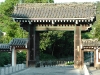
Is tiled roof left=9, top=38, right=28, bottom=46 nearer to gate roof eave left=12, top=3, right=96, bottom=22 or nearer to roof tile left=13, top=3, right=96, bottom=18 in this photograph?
gate roof eave left=12, top=3, right=96, bottom=22

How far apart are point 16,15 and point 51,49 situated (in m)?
32.3

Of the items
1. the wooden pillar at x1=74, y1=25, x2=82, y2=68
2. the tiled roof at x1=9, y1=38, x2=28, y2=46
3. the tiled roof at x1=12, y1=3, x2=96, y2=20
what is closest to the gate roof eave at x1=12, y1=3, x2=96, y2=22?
the tiled roof at x1=12, y1=3, x2=96, y2=20

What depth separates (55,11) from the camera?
35250 mm

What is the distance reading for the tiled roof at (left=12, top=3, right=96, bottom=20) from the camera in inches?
1331

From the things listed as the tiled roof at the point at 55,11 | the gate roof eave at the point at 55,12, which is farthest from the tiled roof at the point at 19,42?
the tiled roof at the point at 55,11

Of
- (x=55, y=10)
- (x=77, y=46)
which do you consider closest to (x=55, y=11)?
(x=55, y=10)

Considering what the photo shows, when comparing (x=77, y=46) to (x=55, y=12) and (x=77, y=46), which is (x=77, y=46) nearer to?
(x=77, y=46)

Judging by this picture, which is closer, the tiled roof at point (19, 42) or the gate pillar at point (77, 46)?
the gate pillar at point (77, 46)

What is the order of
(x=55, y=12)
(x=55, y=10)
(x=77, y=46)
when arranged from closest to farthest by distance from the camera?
1. (x=77, y=46)
2. (x=55, y=12)
3. (x=55, y=10)

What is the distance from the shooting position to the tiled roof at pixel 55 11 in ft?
111

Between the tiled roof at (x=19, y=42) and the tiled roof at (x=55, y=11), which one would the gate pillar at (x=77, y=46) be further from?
the tiled roof at (x=19, y=42)

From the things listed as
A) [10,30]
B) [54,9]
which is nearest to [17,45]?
[54,9]

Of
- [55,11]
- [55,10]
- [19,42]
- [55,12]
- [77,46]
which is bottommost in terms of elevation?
[77,46]

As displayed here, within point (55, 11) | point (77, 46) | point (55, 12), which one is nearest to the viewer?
point (77, 46)
